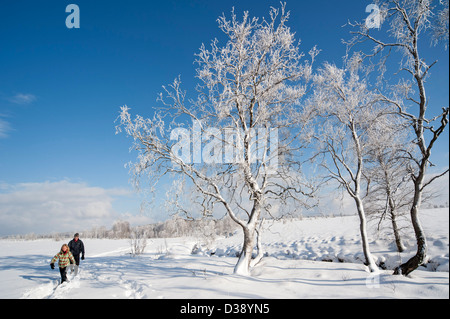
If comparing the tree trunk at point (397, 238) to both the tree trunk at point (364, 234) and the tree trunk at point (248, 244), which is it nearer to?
the tree trunk at point (364, 234)

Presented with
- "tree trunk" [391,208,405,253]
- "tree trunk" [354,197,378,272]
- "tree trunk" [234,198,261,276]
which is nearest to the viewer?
"tree trunk" [234,198,261,276]

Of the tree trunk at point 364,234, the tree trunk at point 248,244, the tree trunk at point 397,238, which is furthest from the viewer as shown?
the tree trunk at point 397,238

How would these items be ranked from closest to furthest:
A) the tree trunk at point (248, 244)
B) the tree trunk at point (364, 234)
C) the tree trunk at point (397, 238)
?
the tree trunk at point (248, 244)
the tree trunk at point (364, 234)
the tree trunk at point (397, 238)

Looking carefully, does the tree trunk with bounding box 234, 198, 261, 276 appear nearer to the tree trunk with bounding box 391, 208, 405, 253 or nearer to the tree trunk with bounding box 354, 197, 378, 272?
the tree trunk with bounding box 354, 197, 378, 272

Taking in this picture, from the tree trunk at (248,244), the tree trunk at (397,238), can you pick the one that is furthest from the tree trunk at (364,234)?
the tree trunk at (397,238)

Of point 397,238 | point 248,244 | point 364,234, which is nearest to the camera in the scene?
point 248,244

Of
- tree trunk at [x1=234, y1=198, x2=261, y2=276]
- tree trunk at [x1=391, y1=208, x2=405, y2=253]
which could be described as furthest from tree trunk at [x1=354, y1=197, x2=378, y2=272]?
tree trunk at [x1=391, y1=208, x2=405, y2=253]

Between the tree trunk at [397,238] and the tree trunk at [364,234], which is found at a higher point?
the tree trunk at [364,234]

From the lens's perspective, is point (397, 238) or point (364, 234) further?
point (397, 238)

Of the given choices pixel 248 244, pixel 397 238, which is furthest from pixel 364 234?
pixel 397 238

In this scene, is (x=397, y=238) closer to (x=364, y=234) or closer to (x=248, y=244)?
(x=364, y=234)

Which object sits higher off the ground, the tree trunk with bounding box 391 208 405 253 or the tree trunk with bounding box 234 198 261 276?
the tree trunk with bounding box 234 198 261 276
